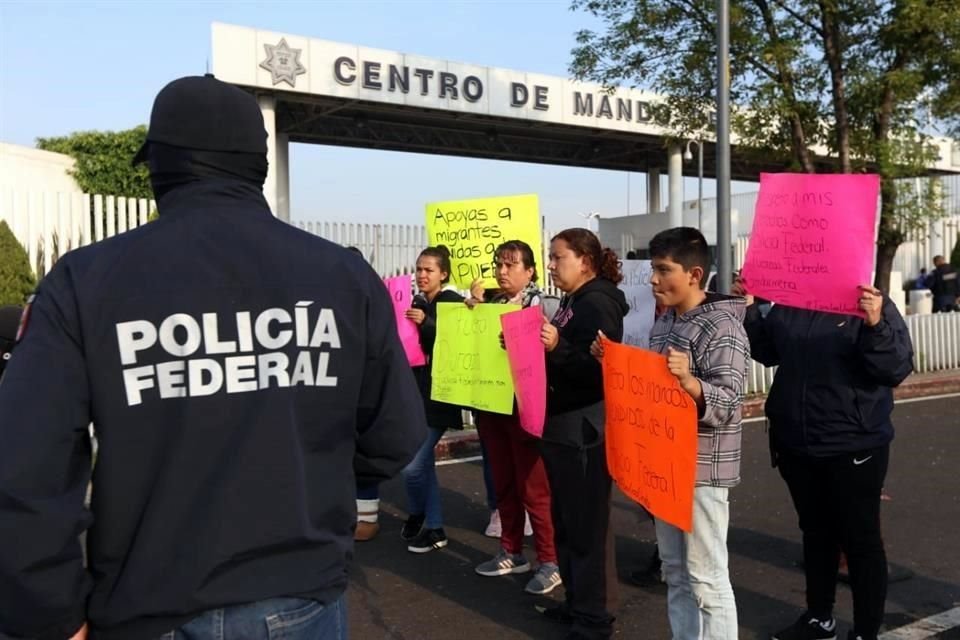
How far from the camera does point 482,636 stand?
14.9 feet

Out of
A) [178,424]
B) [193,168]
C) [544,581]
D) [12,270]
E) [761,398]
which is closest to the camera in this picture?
[178,424]

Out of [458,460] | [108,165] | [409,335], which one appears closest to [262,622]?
[409,335]

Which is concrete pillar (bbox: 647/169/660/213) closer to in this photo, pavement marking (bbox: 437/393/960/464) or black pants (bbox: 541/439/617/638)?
pavement marking (bbox: 437/393/960/464)

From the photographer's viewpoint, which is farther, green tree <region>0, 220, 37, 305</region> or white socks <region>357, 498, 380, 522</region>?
green tree <region>0, 220, 37, 305</region>

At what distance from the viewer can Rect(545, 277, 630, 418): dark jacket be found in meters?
4.27

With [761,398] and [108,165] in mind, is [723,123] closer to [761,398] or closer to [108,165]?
[761,398]

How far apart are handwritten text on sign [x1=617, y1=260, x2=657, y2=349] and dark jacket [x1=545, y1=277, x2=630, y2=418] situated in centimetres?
151

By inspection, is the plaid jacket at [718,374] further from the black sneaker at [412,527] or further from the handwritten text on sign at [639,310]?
the black sneaker at [412,527]

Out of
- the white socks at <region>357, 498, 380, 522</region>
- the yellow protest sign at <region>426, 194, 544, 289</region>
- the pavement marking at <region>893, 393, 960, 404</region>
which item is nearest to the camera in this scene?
the yellow protest sign at <region>426, 194, 544, 289</region>

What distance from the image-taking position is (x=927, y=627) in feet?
14.9

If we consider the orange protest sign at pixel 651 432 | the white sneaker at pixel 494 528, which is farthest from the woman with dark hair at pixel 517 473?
the orange protest sign at pixel 651 432

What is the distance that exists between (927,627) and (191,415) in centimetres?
407

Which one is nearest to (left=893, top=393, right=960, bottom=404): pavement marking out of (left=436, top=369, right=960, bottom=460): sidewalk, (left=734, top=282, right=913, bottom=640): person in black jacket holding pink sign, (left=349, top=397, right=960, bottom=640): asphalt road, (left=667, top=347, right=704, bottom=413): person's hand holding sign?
(left=436, top=369, right=960, bottom=460): sidewalk

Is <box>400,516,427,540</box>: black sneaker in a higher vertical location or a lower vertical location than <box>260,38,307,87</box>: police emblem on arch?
lower
